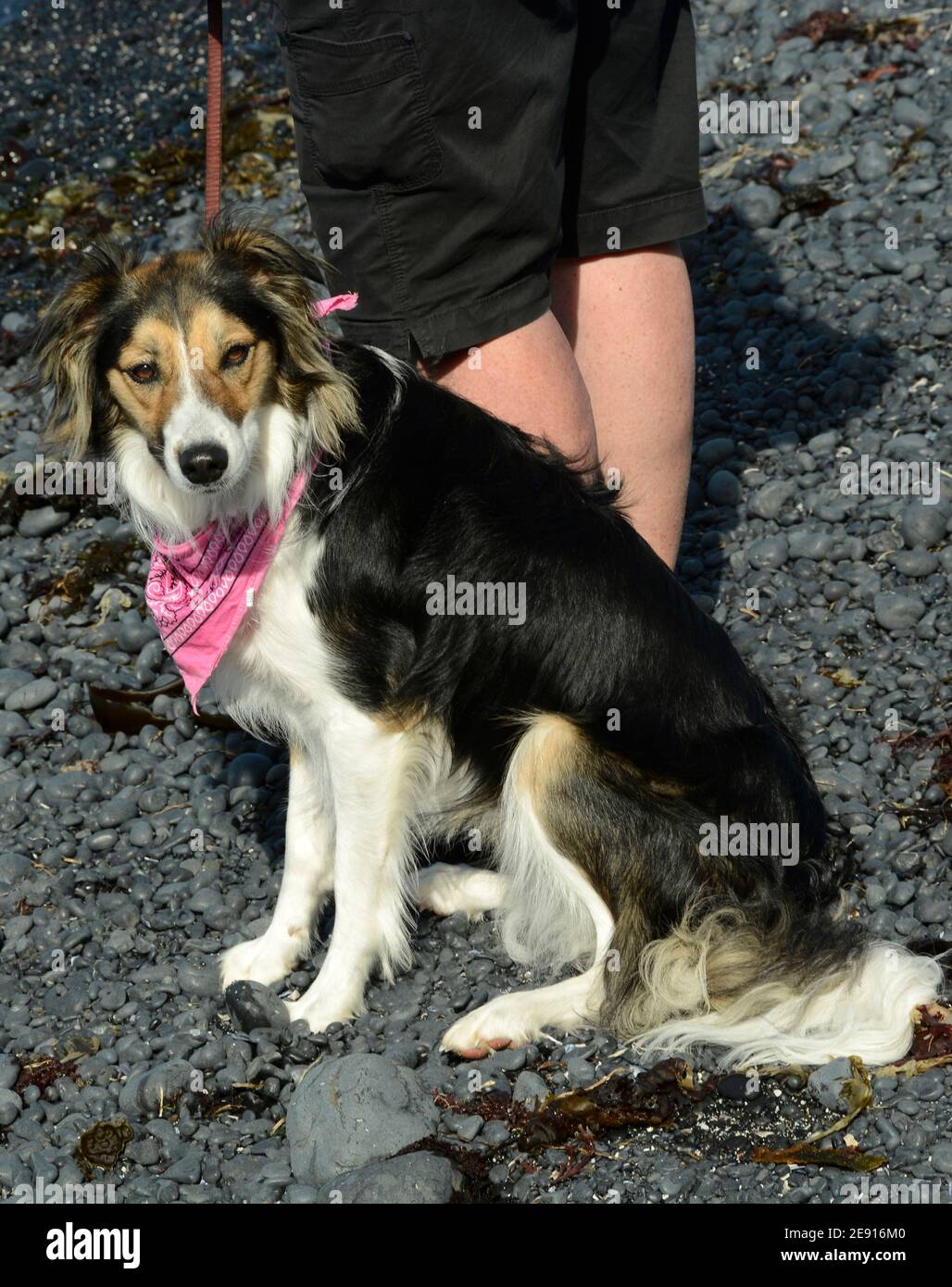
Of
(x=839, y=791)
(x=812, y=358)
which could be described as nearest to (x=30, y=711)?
(x=839, y=791)

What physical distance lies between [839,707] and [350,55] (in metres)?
2.40

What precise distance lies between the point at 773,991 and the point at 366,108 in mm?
2359

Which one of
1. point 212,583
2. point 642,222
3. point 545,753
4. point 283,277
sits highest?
point 642,222

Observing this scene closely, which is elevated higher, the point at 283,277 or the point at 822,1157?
the point at 283,277

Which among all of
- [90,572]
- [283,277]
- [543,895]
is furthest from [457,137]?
[90,572]

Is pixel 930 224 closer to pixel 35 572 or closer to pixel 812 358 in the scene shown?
pixel 812 358

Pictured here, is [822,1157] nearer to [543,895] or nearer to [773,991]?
[773,991]

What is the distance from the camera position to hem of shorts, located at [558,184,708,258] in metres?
4.20

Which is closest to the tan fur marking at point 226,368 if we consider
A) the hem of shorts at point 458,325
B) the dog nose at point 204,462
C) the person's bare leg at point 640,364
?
the dog nose at point 204,462

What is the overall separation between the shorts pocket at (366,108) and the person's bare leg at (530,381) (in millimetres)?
520

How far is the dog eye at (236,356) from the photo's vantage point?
3299 millimetres

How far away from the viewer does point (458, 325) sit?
376cm

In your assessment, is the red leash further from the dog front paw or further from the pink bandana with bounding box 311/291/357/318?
the dog front paw

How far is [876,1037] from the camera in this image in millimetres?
3285
